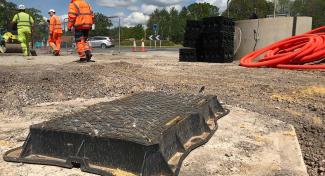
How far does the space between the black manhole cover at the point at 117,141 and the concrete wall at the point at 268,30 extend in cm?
892

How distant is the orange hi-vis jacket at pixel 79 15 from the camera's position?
909 cm

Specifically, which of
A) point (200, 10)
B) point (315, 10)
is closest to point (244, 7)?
point (315, 10)

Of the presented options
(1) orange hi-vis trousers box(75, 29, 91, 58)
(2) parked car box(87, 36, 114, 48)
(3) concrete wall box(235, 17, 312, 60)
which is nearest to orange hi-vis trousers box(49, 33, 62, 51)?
(1) orange hi-vis trousers box(75, 29, 91, 58)

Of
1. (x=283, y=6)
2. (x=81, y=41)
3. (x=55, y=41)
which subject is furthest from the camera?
(x=283, y=6)

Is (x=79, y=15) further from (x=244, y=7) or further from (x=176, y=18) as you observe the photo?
(x=176, y=18)

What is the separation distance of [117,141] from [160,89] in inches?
143

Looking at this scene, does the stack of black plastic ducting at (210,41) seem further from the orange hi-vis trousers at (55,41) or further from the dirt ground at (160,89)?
the orange hi-vis trousers at (55,41)

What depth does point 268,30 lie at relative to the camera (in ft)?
39.1

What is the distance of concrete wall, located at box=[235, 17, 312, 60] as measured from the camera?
11734 millimetres

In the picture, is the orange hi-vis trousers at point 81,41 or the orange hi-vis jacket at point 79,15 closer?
the orange hi-vis jacket at point 79,15

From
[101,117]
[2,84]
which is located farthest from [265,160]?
[2,84]

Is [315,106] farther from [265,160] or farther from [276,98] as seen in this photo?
[265,160]

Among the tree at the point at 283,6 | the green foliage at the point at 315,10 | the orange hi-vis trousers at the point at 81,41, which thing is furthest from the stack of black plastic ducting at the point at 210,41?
the green foliage at the point at 315,10

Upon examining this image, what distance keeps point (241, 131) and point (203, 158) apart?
1.03 m
